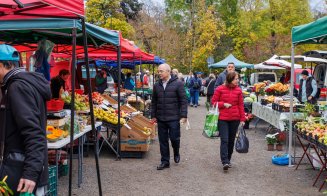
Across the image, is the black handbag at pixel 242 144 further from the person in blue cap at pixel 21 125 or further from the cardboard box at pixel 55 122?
the person in blue cap at pixel 21 125

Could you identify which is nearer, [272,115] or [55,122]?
[55,122]

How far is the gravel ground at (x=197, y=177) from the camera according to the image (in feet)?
23.3

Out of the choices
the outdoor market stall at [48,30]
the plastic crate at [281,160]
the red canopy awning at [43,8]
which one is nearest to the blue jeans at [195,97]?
the plastic crate at [281,160]

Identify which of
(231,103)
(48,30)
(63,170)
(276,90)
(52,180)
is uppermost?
(48,30)

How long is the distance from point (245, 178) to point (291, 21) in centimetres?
3467

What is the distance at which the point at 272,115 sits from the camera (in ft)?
39.6

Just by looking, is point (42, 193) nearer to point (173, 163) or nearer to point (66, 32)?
point (66, 32)

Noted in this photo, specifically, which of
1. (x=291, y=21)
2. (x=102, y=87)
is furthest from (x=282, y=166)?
(x=291, y=21)

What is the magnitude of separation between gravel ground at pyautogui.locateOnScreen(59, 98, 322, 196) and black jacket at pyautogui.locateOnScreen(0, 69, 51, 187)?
3869 mm

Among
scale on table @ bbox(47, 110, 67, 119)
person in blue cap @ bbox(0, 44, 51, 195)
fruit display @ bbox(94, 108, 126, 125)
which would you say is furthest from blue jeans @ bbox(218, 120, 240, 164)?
person in blue cap @ bbox(0, 44, 51, 195)

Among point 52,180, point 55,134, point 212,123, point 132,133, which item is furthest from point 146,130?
point 52,180

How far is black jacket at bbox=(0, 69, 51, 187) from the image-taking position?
3053 millimetres

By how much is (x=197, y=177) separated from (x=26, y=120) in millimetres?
5316

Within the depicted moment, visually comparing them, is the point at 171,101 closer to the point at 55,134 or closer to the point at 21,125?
the point at 55,134
